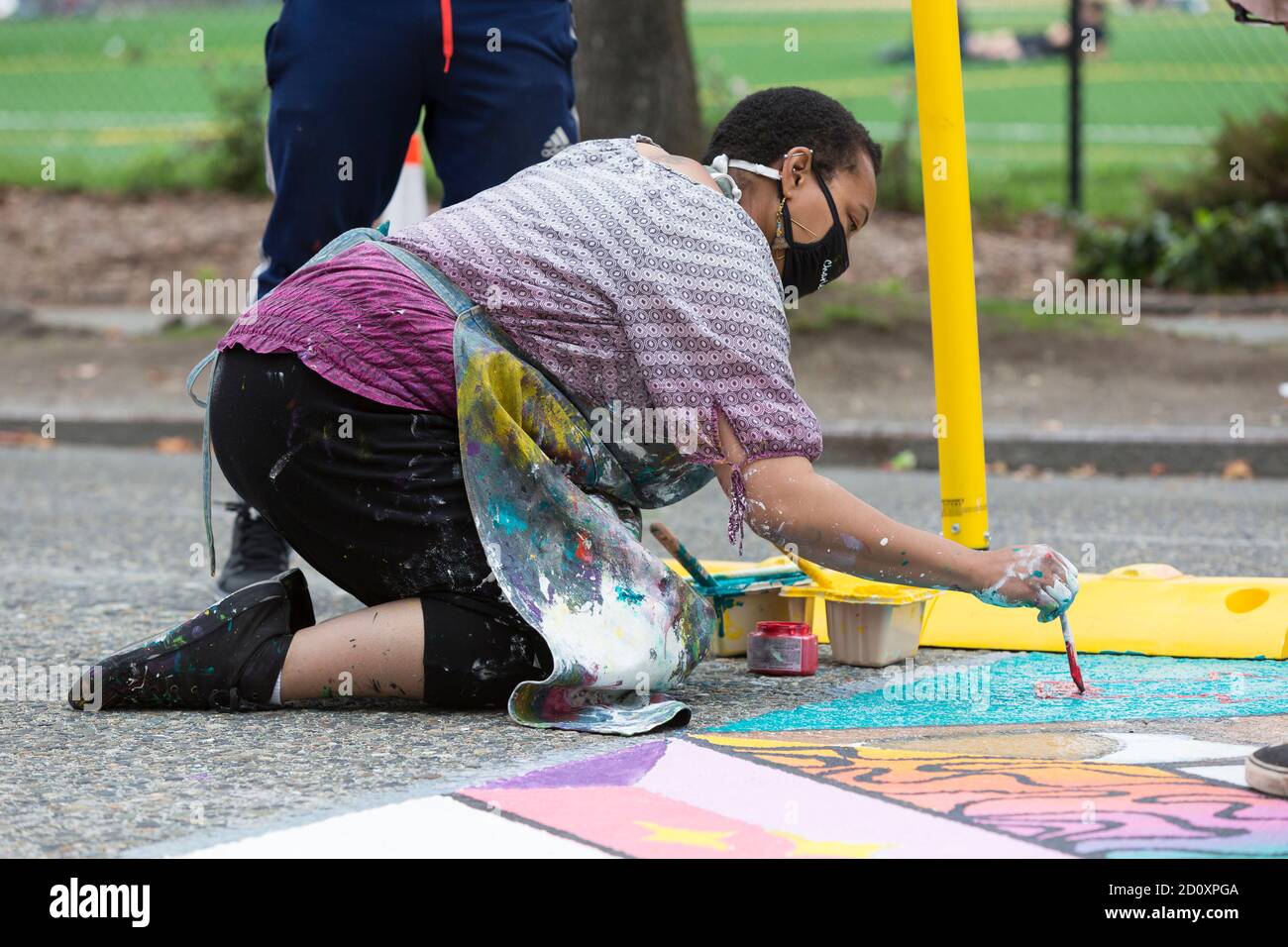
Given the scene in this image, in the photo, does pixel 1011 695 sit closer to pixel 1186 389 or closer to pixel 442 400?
pixel 442 400

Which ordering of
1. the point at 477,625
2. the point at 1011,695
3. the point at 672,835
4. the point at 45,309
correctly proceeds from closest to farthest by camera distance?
the point at 672,835
the point at 477,625
the point at 1011,695
the point at 45,309

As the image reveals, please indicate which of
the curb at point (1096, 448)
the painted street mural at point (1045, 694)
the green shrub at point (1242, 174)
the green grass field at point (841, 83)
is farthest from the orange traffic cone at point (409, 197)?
the green shrub at point (1242, 174)

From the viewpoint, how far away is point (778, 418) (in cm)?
285

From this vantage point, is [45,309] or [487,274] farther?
[45,309]

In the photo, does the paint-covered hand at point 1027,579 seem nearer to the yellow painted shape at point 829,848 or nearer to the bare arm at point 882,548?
the bare arm at point 882,548

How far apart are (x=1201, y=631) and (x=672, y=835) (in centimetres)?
167

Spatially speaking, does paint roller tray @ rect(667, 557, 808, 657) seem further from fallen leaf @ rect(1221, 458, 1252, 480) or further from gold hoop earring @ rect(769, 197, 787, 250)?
fallen leaf @ rect(1221, 458, 1252, 480)

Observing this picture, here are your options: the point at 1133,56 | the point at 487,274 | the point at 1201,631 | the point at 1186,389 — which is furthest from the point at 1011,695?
the point at 1133,56

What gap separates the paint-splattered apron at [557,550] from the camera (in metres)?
2.96

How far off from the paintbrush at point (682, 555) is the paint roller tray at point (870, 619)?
16cm

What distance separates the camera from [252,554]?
408 centimetres

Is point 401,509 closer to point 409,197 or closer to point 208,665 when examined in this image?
point 208,665

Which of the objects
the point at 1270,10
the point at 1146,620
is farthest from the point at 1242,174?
the point at 1270,10
